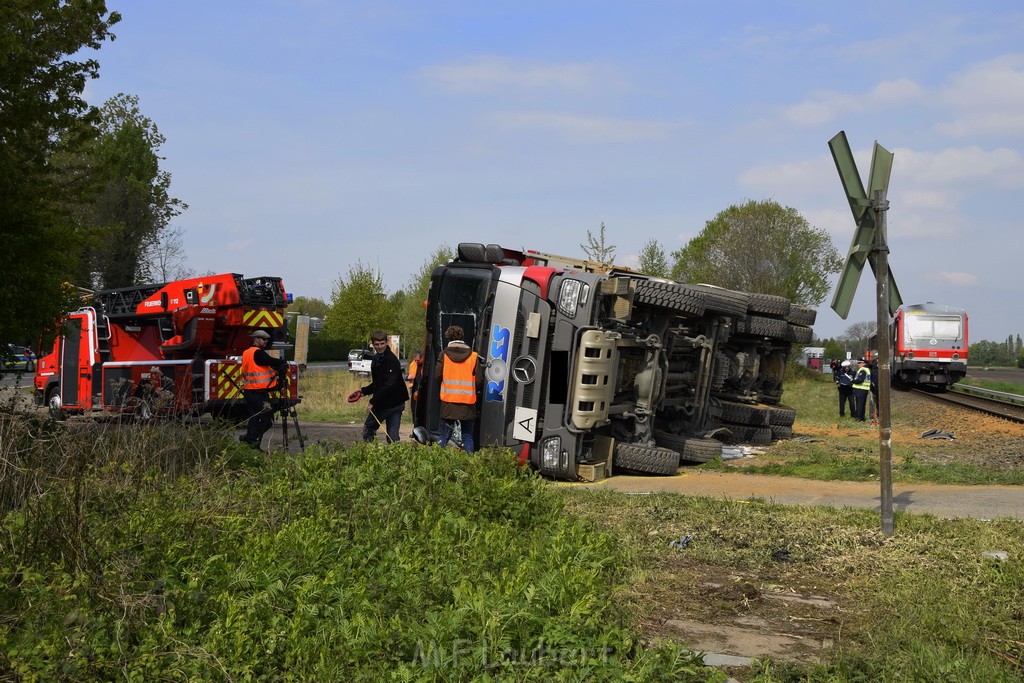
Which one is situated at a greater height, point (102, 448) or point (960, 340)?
point (960, 340)

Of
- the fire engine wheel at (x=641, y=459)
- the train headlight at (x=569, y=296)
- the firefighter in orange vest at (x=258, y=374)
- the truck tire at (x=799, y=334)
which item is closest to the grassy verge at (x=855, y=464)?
the fire engine wheel at (x=641, y=459)

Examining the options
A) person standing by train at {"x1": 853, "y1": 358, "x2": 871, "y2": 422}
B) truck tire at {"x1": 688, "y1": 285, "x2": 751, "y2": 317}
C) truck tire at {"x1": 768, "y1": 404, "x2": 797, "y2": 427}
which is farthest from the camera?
person standing by train at {"x1": 853, "y1": 358, "x2": 871, "y2": 422}

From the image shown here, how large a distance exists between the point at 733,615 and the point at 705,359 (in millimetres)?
8584

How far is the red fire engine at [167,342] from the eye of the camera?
1675 centimetres

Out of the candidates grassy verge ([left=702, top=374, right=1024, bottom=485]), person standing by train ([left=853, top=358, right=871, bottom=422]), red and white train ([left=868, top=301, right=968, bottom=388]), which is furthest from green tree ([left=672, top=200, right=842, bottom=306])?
grassy verge ([left=702, top=374, right=1024, bottom=485])

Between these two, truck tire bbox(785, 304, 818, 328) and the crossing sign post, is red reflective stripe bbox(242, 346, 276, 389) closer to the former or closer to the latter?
the crossing sign post

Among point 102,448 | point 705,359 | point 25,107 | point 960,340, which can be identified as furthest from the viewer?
point 960,340

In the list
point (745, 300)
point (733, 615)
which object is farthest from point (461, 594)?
point (745, 300)

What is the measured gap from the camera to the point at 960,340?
3694cm

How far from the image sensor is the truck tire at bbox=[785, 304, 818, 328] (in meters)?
17.4

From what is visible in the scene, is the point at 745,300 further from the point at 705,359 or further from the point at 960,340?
the point at 960,340

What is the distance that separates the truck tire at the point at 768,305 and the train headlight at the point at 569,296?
16.0ft

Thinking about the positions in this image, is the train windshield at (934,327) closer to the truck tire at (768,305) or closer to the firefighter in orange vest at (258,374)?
the truck tire at (768,305)

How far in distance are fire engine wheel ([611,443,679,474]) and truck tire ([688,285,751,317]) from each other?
2.24 meters
